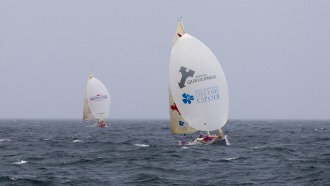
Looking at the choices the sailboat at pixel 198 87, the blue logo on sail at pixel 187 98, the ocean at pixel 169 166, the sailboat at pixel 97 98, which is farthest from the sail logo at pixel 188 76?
the sailboat at pixel 97 98

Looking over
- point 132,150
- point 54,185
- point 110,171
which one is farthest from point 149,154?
point 54,185

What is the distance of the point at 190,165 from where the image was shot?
3384 cm

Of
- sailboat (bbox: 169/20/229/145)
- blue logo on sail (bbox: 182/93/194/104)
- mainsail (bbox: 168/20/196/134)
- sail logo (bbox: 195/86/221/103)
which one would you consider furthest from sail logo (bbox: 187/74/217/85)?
mainsail (bbox: 168/20/196/134)

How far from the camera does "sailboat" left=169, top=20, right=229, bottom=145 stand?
43.4 meters

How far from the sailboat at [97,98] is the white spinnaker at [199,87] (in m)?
61.5

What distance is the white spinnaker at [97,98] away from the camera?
345 feet

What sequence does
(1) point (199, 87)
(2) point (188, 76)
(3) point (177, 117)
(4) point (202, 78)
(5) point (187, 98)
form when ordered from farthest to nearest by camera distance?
(3) point (177, 117) < (5) point (187, 98) < (2) point (188, 76) < (1) point (199, 87) < (4) point (202, 78)

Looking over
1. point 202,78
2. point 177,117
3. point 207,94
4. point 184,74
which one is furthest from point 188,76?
point 177,117

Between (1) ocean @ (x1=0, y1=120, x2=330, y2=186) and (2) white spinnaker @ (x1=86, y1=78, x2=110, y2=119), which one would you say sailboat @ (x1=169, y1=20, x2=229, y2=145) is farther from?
(2) white spinnaker @ (x1=86, y1=78, x2=110, y2=119)

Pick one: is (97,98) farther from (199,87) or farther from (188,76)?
(199,87)

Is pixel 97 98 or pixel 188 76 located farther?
pixel 97 98

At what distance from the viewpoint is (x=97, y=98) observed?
10562 cm

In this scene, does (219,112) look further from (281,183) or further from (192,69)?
(281,183)

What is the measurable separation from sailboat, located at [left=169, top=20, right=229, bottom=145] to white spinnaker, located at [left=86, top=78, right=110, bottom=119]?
61273 mm
